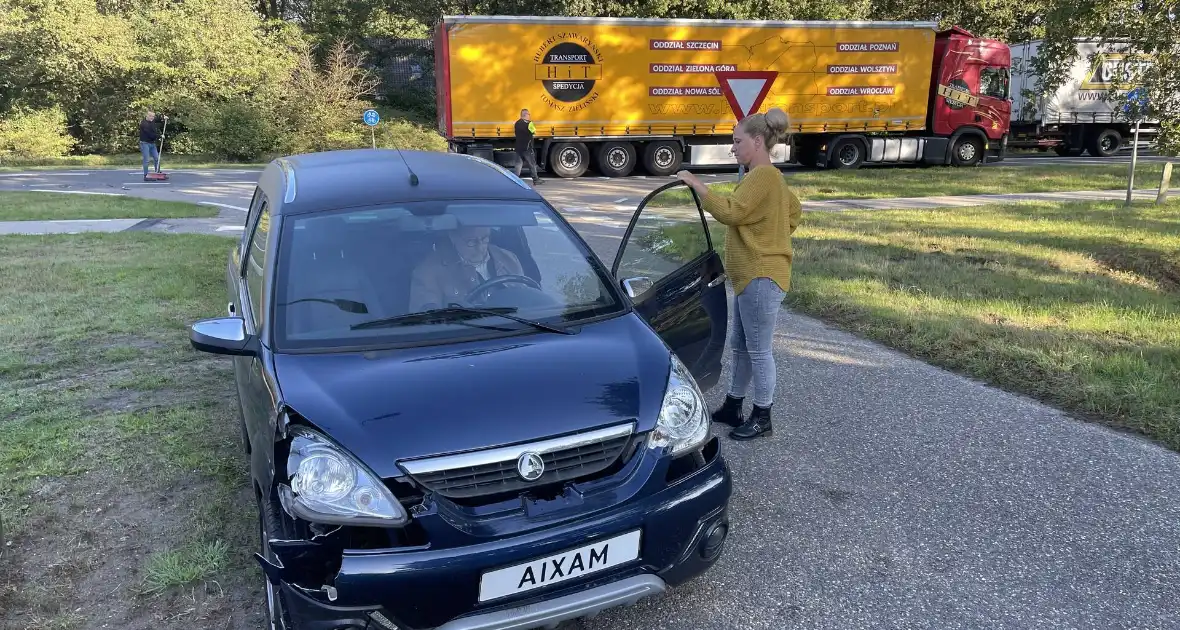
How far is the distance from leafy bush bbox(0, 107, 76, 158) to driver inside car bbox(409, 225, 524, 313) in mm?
29946

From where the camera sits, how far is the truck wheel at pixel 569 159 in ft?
67.6

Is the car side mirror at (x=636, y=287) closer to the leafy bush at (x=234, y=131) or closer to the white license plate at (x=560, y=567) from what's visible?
the white license plate at (x=560, y=567)

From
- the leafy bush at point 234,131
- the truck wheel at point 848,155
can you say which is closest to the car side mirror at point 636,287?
the truck wheel at point 848,155

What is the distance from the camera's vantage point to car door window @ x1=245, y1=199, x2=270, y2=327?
10.5 ft

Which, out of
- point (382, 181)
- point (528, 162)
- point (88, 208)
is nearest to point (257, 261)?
point (382, 181)

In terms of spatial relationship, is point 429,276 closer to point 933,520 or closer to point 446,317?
point 446,317

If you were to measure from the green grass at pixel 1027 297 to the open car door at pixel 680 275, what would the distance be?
0.35ft

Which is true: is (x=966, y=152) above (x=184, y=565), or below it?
above

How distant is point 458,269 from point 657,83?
18.5 meters

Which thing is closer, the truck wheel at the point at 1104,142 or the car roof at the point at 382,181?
the car roof at the point at 382,181

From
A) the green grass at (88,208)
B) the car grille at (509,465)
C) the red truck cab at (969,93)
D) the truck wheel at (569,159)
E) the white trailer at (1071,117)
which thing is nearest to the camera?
the car grille at (509,465)

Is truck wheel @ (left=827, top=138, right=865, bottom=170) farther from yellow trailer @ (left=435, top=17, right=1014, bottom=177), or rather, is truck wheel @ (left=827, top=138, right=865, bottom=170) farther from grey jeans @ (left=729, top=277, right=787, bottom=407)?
grey jeans @ (left=729, top=277, right=787, bottom=407)

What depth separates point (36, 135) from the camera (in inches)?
1078

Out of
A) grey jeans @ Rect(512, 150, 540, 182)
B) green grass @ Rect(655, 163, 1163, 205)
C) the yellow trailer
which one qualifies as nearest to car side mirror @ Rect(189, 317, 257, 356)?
green grass @ Rect(655, 163, 1163, 205)
